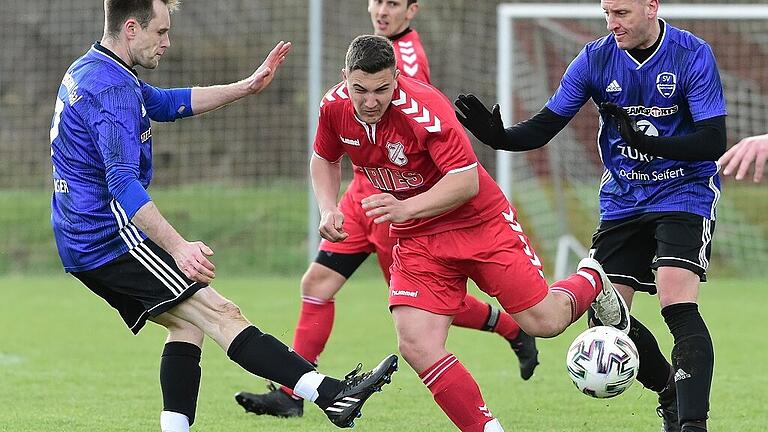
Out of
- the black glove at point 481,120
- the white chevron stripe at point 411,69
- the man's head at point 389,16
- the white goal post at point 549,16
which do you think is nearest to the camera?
the black glove at point 481,120

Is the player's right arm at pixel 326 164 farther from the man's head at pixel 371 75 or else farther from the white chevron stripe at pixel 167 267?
the white chevron stripe at pixel 167 267

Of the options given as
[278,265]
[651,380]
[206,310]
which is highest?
[206,310]

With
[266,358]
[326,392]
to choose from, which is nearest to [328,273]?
[266,358]

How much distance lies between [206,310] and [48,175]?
38.4 feet

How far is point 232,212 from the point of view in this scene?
15656mm

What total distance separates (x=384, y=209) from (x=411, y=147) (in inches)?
16.0

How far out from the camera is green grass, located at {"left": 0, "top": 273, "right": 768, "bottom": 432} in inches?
239

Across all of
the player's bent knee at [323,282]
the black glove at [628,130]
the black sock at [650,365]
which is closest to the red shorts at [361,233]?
the player's bent knee at [323,282]

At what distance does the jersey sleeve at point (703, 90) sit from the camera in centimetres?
524

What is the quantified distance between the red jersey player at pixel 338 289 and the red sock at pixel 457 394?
1406 millimetres

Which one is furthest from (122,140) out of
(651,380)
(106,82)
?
(651,380)

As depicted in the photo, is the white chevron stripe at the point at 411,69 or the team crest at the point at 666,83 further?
the white chevron stripe at the point at 411,69

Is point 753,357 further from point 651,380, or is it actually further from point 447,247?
point 447,247

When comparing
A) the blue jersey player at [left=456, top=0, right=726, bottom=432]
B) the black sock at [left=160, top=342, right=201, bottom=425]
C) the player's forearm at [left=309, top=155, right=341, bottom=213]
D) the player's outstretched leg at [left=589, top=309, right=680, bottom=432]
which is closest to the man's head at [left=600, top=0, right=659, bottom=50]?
the blue jersey player at [left=456, top=0, right=726, bottom=432]
